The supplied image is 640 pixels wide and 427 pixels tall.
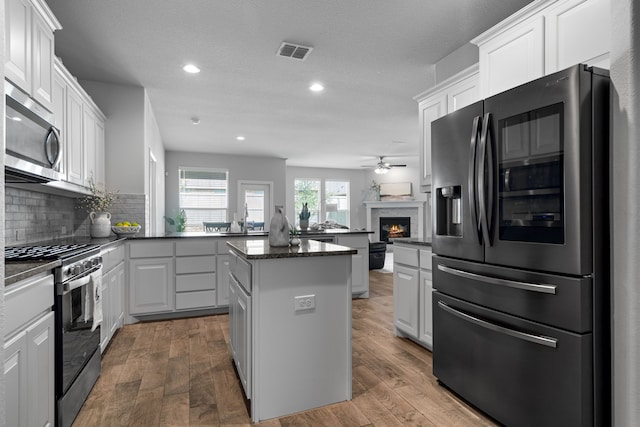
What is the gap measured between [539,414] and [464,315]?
0.58m

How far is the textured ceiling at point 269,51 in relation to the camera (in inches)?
103

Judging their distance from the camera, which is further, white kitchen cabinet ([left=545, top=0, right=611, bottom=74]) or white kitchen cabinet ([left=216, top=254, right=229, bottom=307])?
white kitchen cabinet ([left=216, top=254, right=229, bottom=307])

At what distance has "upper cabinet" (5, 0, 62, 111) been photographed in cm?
184

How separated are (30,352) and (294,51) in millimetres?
2884

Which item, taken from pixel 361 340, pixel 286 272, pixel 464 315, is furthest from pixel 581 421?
pixel 361 340

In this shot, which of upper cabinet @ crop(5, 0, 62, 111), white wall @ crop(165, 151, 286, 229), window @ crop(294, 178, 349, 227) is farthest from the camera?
window @ crop(294, 178, 349, 227)

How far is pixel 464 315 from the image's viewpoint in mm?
2092

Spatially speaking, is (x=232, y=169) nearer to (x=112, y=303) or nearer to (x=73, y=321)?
(x=112, y=303)

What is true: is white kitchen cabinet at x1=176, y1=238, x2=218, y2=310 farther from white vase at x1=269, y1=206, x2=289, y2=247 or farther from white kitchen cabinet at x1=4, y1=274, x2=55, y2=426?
white kitchen cabinet at x1=4, y1=274, x2=55, y2=426

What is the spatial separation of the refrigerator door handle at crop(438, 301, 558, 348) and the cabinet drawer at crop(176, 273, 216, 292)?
2.75 meters

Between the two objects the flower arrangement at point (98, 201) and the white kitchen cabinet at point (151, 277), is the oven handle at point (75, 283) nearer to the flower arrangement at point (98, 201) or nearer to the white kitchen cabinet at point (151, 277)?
the white kitchen cabinet at point (151, 277)

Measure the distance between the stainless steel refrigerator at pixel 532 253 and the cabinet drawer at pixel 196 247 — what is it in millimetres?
2771

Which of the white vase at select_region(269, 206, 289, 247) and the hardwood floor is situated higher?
the white vase at select_region(269, 206, 289, 247)

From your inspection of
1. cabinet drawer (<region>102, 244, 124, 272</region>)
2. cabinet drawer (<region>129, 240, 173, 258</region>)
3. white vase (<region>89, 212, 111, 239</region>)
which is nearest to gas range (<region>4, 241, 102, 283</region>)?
cabinet drawer (<region>102, 244, 124, 272</region>)
